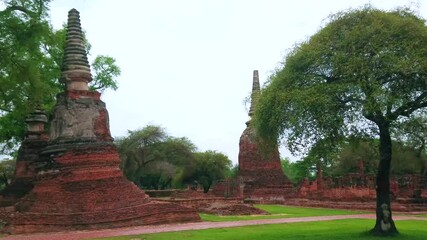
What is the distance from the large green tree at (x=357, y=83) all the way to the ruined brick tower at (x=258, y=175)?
22.6 m

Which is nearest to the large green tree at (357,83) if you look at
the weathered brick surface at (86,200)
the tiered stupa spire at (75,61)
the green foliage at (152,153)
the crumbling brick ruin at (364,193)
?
the weathered brick surface at (86,200)

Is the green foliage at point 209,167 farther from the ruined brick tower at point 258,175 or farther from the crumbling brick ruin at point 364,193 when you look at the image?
the crumbling brick ruin at point 364,193

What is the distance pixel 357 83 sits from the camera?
14.6 metres

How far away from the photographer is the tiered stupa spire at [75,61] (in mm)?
22312

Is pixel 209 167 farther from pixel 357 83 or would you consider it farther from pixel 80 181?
pixel 357 83

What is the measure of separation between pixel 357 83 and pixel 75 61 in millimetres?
12663

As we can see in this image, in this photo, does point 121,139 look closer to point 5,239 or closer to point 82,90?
point 82,90

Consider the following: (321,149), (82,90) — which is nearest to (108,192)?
(82,90)

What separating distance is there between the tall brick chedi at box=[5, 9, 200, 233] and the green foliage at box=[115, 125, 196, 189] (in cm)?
2874

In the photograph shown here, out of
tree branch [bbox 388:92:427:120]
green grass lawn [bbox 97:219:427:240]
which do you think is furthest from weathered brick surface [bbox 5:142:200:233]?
tree branch [bbox 388:92:427:120]

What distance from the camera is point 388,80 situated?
49.0ft

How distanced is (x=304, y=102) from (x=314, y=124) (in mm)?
704

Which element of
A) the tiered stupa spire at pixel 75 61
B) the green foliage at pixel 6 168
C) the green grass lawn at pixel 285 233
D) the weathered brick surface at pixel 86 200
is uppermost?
the tiered stupa spire at pixel 75 61

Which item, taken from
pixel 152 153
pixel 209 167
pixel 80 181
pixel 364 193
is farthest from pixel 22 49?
pixel 209 167
